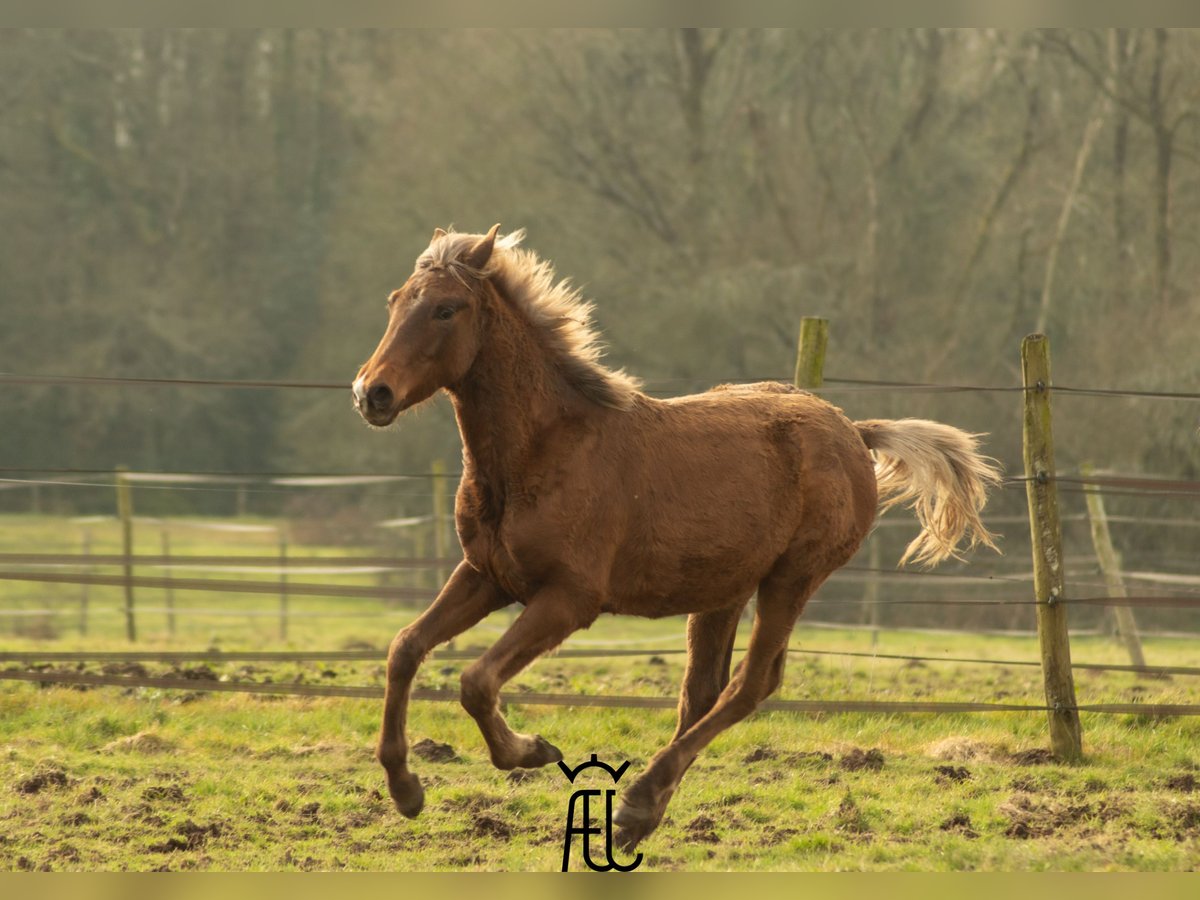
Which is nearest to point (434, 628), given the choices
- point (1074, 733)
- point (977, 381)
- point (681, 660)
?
point (1074, 733)

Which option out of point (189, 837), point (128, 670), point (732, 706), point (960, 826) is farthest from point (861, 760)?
point (128, 670)

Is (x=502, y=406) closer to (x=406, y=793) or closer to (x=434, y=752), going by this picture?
(x=406, y=793)

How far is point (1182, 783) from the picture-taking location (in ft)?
20.9

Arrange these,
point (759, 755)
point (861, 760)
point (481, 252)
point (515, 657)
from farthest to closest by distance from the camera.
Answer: point (759, 755)
point (861, 760)
point (481, 252)
point (515, 657)

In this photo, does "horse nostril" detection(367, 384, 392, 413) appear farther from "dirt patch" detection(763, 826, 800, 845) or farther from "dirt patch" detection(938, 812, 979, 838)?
"dirt patch" detection(938, 812, 979, 838)

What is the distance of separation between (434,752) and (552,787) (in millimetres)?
877

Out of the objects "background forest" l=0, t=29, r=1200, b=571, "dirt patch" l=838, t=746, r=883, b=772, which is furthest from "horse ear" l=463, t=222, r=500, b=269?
"background forest" l=0, t=29, r=1200, b=571

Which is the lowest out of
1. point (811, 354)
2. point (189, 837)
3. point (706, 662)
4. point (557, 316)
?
point (189, 837)

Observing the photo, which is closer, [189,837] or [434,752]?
[189,837]

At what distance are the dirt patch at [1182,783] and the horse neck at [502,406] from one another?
12.0 ft

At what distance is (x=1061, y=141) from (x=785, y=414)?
17.9 metres

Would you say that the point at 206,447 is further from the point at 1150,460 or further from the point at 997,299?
the point at 1150,460

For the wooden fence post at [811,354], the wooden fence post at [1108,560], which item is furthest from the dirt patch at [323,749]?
the wooden fence post at [1108,560]

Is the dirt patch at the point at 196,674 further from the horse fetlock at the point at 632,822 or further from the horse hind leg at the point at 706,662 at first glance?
the horse fetlock at the point at 632,822
